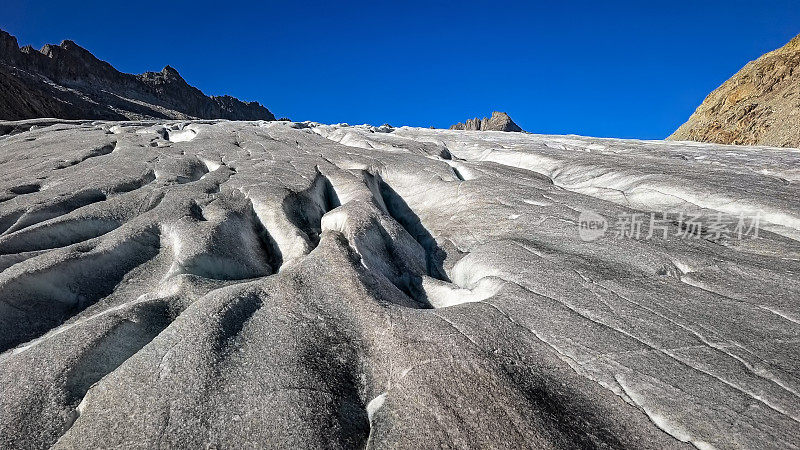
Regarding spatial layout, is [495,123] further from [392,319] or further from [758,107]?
[392,319]

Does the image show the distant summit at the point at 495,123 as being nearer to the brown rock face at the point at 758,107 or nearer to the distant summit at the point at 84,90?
the brown rock face at the point at 758,107

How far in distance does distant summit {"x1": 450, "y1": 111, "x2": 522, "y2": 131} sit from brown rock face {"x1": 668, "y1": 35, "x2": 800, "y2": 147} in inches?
3551

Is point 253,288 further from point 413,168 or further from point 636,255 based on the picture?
point 413,168

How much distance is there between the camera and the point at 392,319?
6.16m

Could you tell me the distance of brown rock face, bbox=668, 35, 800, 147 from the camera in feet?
157

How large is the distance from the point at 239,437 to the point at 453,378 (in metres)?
2.65

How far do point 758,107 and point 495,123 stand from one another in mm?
110289

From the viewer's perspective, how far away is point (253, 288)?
692 centimetres

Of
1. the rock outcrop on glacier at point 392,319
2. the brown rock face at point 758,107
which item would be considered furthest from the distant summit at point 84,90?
the brown rock face at point 758,107

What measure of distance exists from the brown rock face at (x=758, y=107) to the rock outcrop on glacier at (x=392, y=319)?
4961cm

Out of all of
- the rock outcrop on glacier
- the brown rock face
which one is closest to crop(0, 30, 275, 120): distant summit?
the rock outcrop on glacier

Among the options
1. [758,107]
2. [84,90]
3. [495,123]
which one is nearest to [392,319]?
[758,107]

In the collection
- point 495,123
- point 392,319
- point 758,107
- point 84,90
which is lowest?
point 392,319

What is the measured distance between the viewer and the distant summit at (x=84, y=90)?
72000mm
